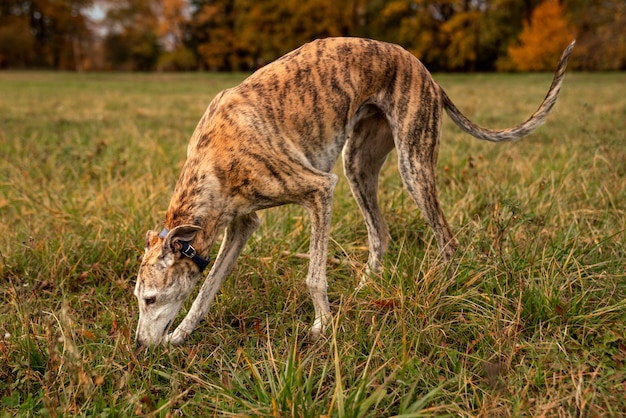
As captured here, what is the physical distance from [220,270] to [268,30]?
141 ft

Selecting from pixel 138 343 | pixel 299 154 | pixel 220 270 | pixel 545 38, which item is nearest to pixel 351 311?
pixel 220 270

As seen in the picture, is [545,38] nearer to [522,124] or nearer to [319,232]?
[522,124]

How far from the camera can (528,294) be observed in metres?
3.18

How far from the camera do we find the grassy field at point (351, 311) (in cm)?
258

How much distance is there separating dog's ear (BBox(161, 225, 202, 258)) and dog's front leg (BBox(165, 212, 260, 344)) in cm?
59

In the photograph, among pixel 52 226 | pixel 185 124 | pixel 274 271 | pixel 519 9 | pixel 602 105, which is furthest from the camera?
pixel 519 9

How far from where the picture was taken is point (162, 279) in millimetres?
3053

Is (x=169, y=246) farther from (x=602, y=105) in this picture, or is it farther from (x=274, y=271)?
(x=602, y=105)

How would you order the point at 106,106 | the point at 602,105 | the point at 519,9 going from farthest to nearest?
the point at 519,9, the point at 106,106, the point at 602,105

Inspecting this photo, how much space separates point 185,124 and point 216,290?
795 cm

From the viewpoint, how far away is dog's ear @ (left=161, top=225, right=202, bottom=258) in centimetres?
296

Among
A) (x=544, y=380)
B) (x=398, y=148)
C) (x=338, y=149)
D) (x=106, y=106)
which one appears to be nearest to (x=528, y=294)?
(x=544, y=380)

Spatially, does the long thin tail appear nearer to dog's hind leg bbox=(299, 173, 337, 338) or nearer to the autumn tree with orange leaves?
dog's hind leg bbox=(299, 173, 337, 338)

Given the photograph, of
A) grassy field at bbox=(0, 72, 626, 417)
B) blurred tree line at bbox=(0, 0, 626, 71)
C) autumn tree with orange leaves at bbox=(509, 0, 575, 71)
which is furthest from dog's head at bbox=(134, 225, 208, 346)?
autumn tree with orange leaves at bbox=(509, 0, 575, 71)
